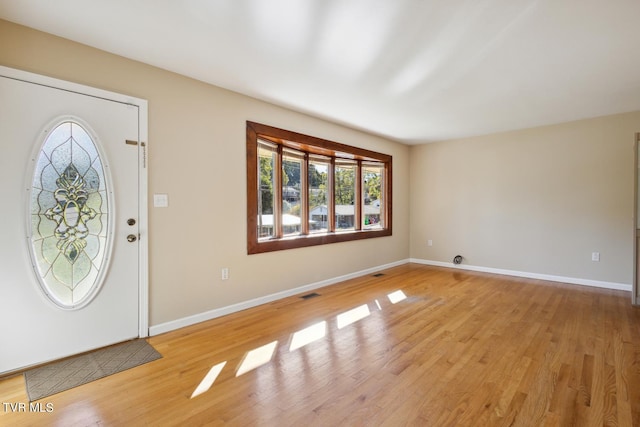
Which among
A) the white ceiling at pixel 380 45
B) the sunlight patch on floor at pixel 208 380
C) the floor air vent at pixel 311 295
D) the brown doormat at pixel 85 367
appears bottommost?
the sunlight patch on floor at pixel 208 380

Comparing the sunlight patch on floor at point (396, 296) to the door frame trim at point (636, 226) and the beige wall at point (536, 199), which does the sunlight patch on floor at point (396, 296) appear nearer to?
the beige wall at point (536, 199)

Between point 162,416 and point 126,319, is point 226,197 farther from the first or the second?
point 162,416

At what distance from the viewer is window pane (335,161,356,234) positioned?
17.1 ft

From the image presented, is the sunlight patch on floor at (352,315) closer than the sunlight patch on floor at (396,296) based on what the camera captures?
Yes

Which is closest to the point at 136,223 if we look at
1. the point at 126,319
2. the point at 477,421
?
the point at 126,319

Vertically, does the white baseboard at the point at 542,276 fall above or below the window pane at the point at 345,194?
below

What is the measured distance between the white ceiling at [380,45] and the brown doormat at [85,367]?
2487mm

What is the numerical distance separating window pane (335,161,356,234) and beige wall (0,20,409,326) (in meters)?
1.46

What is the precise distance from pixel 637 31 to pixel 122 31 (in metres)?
3.84

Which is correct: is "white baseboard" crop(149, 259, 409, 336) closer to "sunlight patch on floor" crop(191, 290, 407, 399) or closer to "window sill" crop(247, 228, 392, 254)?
"window sill" crop(247, 228, 392, 254)

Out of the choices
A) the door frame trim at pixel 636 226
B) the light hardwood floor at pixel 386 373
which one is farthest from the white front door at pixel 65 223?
the door frame trim at pixel 636 226

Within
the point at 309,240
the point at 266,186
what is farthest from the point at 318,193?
the point at 266,186

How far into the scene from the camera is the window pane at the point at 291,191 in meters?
4.29

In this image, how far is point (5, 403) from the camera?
6.02ft
